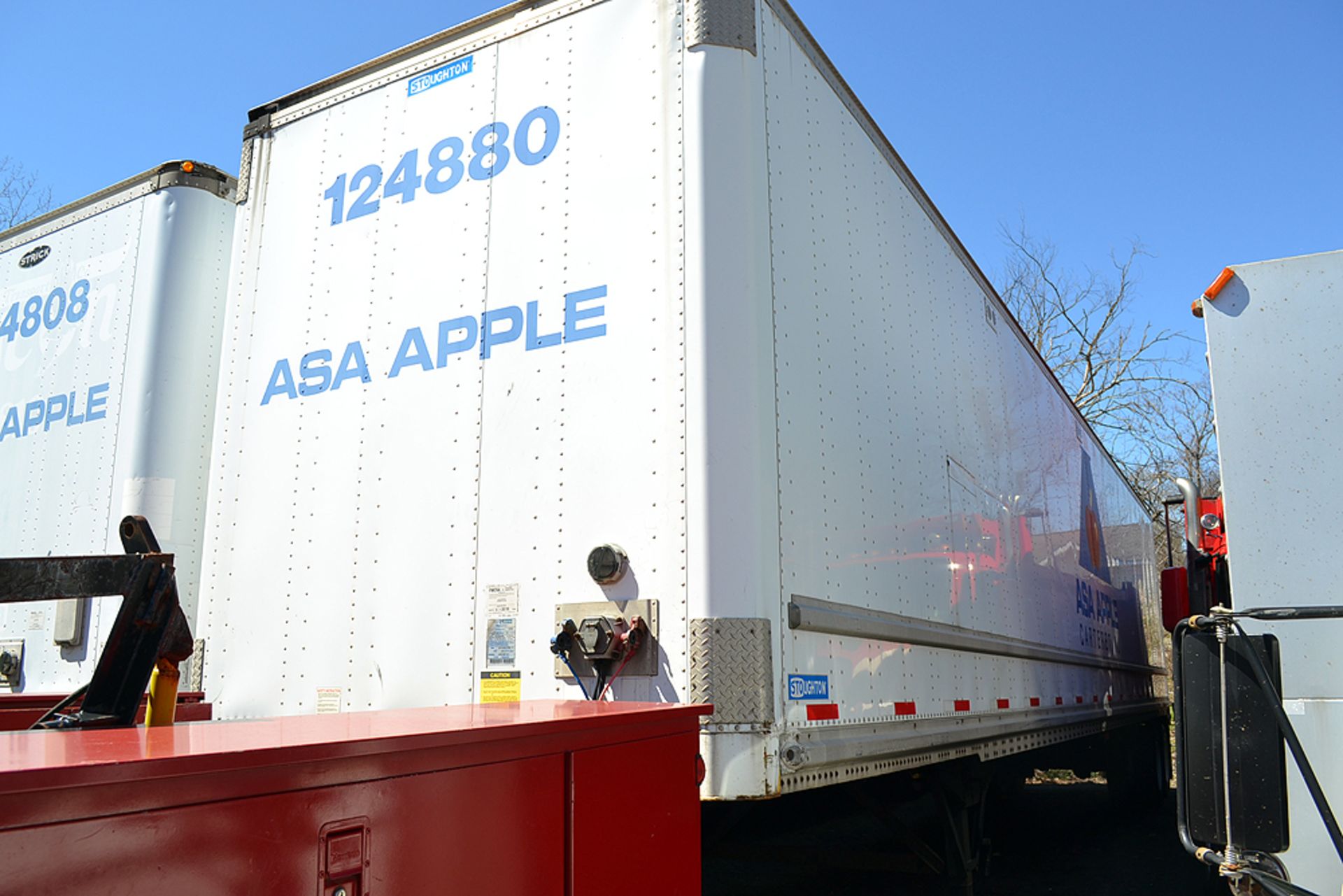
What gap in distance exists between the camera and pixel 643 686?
125 inches

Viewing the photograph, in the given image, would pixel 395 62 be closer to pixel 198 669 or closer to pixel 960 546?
pixel 198 669

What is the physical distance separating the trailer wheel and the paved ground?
27.5 inches

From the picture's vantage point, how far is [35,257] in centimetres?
578

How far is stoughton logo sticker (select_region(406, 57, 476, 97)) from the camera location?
4109mm

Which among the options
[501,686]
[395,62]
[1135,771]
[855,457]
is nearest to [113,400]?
[395,62]

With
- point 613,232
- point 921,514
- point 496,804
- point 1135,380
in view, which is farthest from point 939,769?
point 1135,380

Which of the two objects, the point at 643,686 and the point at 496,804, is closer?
the point at 496,804

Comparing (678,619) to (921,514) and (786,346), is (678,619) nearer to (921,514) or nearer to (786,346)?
(786,346)

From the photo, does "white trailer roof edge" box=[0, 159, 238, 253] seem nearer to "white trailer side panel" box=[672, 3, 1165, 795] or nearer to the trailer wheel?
"white trailer side panel" box=[672, 3, 1165, 795]

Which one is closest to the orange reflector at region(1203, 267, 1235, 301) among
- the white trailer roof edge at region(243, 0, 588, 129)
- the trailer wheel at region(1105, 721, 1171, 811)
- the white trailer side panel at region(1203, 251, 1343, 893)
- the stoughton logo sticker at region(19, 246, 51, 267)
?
the white trailer side panel at region(1203, 251, 1343, 893)

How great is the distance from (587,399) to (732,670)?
100 centimetres

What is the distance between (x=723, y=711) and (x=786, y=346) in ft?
4.15

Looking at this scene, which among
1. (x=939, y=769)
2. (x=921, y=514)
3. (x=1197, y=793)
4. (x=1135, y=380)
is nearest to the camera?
(x=1197, y=793)

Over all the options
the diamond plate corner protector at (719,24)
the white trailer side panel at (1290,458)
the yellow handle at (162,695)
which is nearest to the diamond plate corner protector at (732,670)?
the yellow handle at (162,695)
